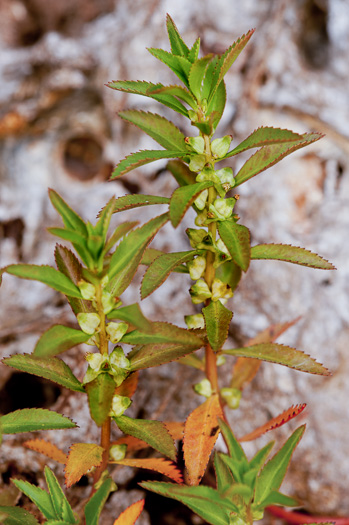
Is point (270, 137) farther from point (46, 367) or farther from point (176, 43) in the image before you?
point (46, 367)

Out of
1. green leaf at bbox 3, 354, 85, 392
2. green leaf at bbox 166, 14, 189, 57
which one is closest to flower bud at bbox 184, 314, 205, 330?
green leaf at bbox 3, 354, 85, 392

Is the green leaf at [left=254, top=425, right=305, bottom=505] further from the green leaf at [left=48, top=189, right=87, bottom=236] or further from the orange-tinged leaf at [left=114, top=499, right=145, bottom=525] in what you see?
the green leaf at [left=48, top=189, right=87, bottom=236]

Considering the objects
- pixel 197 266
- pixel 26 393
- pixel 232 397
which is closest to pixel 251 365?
pixel 232 397

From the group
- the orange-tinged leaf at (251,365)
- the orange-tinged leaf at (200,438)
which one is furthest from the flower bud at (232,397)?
the orange-tinged leaf at (200,438)

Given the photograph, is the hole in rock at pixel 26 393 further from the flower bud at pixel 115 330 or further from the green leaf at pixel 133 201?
the green leaf at pixel 133 201

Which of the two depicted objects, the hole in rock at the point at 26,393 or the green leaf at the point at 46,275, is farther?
the hole in rock at the point at 26,393

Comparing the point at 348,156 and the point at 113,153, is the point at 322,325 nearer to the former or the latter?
the point at 348,156
